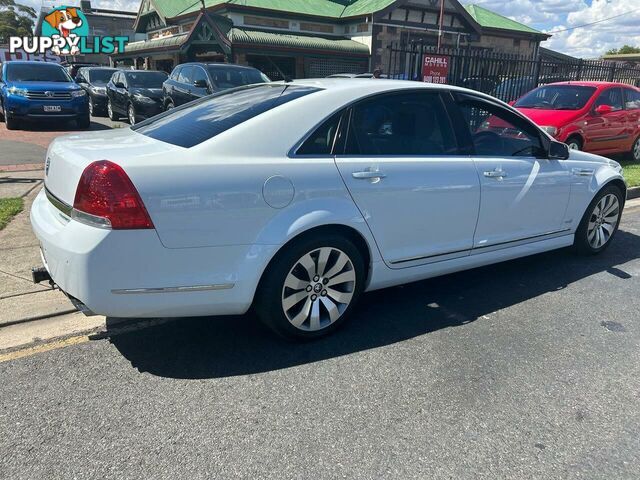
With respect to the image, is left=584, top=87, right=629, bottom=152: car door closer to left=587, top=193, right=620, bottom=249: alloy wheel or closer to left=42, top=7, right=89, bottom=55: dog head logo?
left=587, top=193, right=620, bottom=249: alloy wheel

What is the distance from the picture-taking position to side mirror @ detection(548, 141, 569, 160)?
15.1 ft

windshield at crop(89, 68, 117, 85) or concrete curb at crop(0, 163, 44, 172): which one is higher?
windshield at crop(89, 68, 117, 85)

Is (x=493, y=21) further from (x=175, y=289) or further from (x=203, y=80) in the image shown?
(x=175, y=289)

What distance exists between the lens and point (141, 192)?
9.02 feet

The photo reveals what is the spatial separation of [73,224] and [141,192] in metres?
0.43

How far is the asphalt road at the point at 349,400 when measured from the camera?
7.98ft

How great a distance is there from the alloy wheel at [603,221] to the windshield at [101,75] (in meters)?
16.2

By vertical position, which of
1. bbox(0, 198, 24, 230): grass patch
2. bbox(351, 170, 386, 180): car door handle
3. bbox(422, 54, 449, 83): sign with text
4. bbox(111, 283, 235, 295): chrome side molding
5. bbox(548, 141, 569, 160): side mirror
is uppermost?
bbox(422, 54, 449, 83): sign with text

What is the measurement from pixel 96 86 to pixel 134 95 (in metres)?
3.92

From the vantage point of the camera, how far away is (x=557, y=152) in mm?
4629

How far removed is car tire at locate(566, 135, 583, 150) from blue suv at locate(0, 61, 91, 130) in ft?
35.2

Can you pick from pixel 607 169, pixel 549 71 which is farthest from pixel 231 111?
pixel 549 71

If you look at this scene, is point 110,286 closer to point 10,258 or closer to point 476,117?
point 10,258

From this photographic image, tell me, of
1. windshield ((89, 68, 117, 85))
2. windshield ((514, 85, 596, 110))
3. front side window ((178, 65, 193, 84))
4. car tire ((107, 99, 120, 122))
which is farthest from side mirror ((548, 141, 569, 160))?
windshield ((89, 68, 117, 85))
